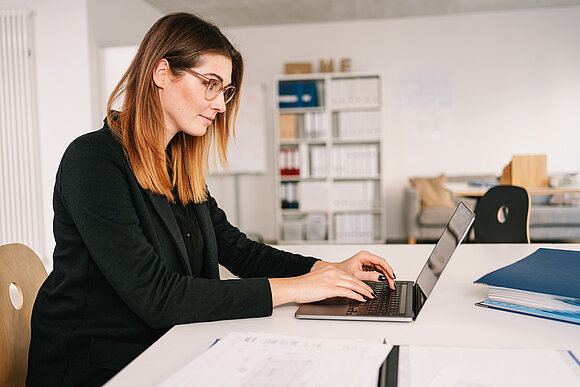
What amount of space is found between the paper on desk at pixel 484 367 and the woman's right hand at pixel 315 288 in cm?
27

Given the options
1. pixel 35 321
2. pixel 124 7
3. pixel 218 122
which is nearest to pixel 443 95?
pixel 124 7

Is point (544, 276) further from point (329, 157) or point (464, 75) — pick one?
point (464, 75)

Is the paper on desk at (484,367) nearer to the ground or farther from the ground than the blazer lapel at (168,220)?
nearer to the ground

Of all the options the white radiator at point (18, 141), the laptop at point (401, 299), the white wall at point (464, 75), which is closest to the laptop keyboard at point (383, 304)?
the laptop at point (401, 299)

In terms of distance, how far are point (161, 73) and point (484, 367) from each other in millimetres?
910

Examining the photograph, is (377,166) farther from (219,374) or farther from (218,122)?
(219,374)

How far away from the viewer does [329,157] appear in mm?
5902

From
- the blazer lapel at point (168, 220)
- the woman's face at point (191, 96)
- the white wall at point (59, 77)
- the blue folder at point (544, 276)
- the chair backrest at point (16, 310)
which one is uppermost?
the white wall at point (59, 77)

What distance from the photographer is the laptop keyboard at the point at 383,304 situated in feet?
3.37

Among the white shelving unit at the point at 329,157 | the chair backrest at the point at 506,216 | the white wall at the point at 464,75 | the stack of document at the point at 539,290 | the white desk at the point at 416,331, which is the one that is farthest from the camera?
the white wall at the point at 464,75

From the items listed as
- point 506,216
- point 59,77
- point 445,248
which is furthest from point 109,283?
point 59,77

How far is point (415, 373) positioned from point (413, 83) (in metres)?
5.95

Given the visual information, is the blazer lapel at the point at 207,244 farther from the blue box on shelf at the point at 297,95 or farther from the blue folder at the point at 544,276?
the blue box on shelf at the point at 297,95

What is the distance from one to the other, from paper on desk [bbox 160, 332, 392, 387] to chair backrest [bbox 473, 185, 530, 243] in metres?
1.71
